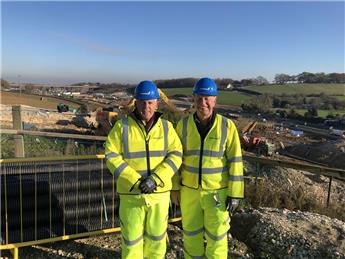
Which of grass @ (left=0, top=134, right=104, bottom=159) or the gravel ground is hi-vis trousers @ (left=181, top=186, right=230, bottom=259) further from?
grass @ (left=0, top=134, right=104, bottom=159)

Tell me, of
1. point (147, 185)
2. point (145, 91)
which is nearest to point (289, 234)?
point (147, 185)

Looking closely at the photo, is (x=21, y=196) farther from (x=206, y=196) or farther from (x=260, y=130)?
(x=260, y=130)

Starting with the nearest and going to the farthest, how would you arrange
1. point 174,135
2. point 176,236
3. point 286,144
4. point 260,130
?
point 174,135
point 176,236
point 286,144
point 260,130

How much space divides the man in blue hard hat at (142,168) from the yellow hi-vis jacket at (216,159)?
242mm

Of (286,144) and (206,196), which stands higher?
(206,196)

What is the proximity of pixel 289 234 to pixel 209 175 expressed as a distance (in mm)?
1953

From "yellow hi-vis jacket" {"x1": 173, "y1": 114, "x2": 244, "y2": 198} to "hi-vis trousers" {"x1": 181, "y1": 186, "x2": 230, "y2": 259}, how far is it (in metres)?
0.11

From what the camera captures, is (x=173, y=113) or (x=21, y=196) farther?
(x=173, y=113)

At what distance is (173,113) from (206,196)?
3912mm

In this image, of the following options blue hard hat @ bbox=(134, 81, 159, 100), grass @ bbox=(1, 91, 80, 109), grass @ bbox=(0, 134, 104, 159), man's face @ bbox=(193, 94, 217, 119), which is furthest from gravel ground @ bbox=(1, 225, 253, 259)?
grass @ bbox=(1, 91, 80, 109)

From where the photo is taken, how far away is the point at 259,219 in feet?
18.3

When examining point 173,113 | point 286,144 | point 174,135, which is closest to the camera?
point 174,135

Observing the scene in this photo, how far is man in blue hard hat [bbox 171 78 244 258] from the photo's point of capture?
3887 mm

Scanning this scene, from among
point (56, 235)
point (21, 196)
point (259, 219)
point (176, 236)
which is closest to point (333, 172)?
point (259, 219)
